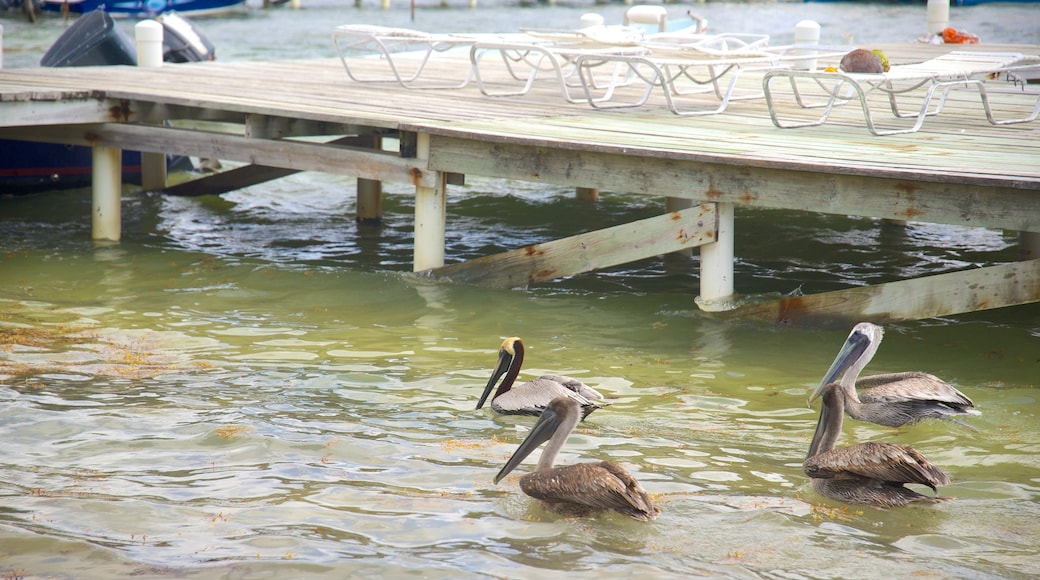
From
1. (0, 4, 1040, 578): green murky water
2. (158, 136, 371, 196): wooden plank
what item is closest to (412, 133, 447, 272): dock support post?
(0, 4, 1040, 578): green murky water

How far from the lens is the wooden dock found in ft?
23.3

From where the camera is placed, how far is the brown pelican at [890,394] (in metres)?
5.81

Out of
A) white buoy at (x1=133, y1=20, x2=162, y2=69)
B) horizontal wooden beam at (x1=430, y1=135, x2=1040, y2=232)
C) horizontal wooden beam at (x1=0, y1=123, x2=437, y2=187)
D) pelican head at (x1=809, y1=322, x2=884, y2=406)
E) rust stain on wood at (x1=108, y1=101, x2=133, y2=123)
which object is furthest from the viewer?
white buoy at (x1=133, y1=20, x2=162, y2=69)

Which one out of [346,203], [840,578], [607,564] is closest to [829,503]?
[840,578]

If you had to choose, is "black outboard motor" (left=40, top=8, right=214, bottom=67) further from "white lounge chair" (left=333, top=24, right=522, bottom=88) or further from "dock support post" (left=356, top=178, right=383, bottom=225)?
"dock support post" (left=356, top=178, right=383, bottom=225)

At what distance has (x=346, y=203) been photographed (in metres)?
13.5

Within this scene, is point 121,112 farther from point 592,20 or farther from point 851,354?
point 851,354

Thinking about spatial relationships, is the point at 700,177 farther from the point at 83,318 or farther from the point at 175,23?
the point at 175,23

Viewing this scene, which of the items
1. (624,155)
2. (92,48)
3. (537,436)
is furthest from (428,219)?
(92,48)

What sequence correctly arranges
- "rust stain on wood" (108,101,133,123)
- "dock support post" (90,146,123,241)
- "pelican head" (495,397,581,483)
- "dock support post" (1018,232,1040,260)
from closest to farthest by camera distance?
"pelican head" (495,397,581,483) → "dock support post" (1018,232,1040,260) → "rust stain on wood" (108,101,133,123) → "dock support post" (90,146,123,241)

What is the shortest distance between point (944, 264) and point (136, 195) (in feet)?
30.4

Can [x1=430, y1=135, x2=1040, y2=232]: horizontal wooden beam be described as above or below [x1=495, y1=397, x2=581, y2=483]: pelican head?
above

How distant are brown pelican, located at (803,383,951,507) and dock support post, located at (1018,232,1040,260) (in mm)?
4764

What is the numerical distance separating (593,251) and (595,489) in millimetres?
3797
